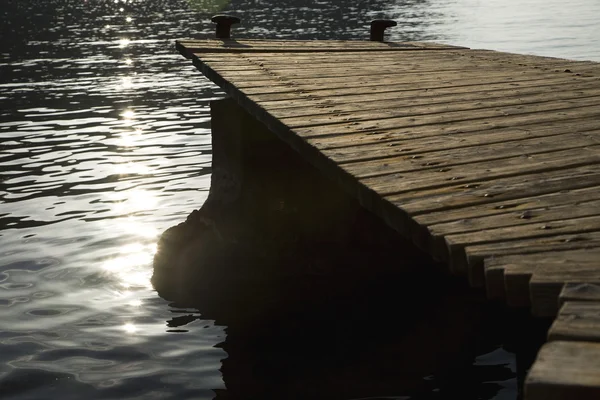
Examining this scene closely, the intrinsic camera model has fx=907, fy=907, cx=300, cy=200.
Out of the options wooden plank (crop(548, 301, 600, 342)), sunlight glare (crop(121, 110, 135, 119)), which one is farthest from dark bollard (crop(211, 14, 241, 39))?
wooden plank (crop(548, 301, 600, 342))

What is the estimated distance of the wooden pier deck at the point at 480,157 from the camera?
3520mm

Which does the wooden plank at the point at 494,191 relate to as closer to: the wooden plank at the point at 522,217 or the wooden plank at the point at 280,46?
the wooden plank at the point at 522,217

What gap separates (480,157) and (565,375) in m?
3.16

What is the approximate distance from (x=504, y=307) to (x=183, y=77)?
21.3 meters

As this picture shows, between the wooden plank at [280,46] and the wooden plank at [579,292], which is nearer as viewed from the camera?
the wooden plank at [579,292]

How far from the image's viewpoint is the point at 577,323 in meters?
3.11

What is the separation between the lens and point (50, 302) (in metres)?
8.92

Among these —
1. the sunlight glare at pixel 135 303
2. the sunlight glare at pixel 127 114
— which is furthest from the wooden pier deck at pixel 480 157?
the sunlight glare at pixel 127 114

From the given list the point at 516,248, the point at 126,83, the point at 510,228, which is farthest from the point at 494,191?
the point at 126,83

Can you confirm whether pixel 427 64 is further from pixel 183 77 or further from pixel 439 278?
pixel 183 77

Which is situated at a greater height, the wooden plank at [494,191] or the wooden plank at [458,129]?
the wooden plank at [494,191]

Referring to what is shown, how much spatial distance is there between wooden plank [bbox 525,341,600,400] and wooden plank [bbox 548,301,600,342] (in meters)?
0.09

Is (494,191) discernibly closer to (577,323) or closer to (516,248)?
(516,248)

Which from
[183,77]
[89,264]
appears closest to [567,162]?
[89,264]
